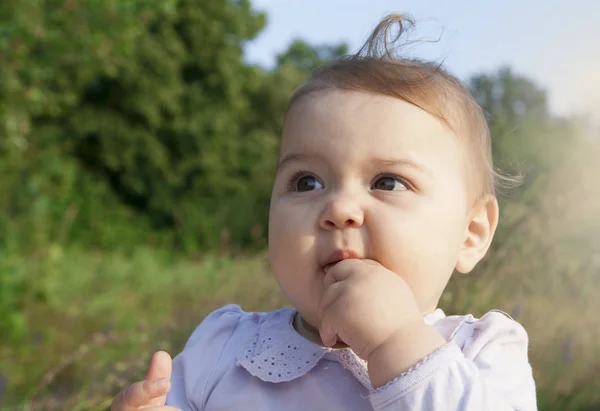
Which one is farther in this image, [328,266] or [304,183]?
[304,183]

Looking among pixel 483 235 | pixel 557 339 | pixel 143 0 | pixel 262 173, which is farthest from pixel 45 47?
pixel 262 173

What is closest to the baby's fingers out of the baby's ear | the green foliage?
the baby's ear

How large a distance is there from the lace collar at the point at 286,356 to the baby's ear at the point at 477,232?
14 centimetres

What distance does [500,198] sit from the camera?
2139mm

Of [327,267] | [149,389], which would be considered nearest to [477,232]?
[327,267]

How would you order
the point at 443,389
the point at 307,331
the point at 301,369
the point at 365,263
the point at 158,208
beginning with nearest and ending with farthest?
the point at 443,389 → the point at 365,263 → the point at 301,369 → the point at 307,331 → the point at 158,208

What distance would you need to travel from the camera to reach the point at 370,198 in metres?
1.27

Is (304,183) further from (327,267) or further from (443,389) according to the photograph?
(443,389)

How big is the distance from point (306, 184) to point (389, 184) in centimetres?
17

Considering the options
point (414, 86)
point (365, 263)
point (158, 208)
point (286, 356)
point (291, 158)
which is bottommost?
point (286, 356)

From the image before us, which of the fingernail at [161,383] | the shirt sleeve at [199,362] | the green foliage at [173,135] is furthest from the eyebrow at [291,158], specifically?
the green foliage at [173,135]

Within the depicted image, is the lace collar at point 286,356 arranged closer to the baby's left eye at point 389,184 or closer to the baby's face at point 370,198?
the baby's face at point 370,198

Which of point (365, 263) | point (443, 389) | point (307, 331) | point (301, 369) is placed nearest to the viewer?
point (443, 389)

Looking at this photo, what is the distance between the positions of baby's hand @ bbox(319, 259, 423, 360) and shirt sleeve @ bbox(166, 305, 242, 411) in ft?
1.12
